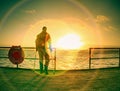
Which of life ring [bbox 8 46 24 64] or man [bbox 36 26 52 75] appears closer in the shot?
man [bbox 36 26 52 75]

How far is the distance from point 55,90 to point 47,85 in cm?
115

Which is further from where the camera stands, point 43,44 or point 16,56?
point 16,56

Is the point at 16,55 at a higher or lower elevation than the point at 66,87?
higher

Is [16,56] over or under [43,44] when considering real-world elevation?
under

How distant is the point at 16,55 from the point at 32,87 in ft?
18.3

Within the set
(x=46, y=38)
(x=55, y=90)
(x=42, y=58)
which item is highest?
(x=46, y=38)

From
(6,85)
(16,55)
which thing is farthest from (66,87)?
(16,55)

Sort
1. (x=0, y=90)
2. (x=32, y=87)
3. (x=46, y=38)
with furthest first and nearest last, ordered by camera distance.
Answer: (x=46, y=38), (x=32, y=87), (x=0, y=90)

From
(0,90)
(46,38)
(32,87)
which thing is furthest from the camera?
(46,38)

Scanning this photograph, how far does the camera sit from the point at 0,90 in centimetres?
937

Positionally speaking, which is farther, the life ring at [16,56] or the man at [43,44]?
the life ring at [16,56]

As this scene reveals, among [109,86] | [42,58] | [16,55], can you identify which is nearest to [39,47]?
[42,58]

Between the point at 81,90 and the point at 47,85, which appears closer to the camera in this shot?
the point at 81,90

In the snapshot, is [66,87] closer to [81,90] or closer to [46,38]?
[81,90]
